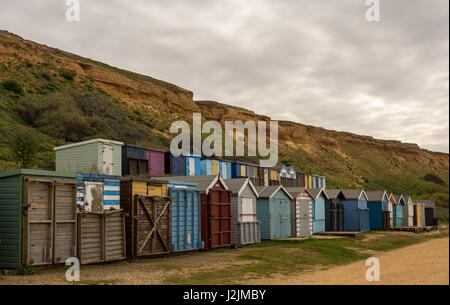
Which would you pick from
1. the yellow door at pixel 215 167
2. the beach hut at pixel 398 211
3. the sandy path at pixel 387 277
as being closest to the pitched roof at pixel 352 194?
the beach hut at pixel 398 211

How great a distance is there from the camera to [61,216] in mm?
16797

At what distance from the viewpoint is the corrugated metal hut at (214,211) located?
80.6 ft

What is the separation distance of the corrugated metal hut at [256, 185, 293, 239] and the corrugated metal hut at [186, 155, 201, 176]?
894 centimetres

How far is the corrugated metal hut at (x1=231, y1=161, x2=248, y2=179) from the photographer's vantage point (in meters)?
43.7

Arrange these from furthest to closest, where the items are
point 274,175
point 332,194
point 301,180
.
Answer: point 301,180 < point 274,175 < point 332,194

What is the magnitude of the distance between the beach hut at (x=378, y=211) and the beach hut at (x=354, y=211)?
154 inches

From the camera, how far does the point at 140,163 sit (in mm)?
34188

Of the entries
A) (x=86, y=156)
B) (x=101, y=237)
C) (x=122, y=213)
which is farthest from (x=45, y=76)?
(x=101, y=237)

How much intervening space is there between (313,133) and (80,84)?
238ft

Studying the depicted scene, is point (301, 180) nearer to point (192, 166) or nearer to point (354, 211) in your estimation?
point (354, 211)

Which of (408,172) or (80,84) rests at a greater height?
(80,84)

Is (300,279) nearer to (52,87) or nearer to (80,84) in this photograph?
(52,87)

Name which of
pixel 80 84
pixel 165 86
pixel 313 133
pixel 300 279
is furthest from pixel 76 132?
pixel 313 133

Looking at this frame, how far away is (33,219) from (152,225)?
5943 millimetres
